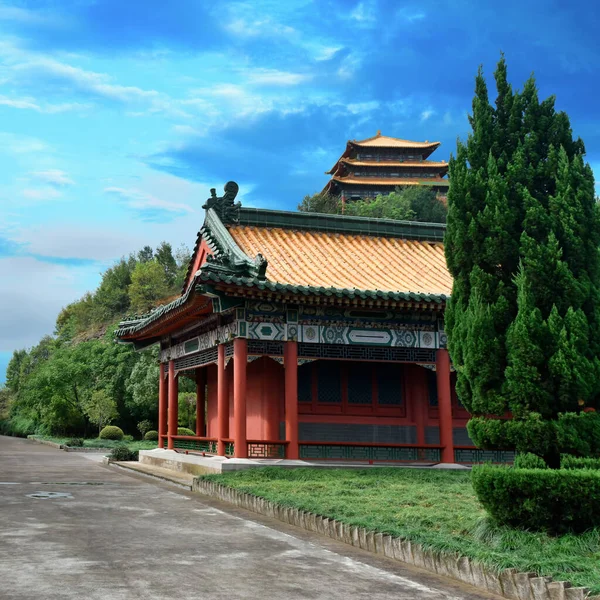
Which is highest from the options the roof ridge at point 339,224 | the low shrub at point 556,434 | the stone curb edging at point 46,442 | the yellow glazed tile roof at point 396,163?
the yellow glazed tile roof at point 396,163

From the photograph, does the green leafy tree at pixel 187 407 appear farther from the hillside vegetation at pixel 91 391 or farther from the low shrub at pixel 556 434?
the low shrub at pixel 556 434

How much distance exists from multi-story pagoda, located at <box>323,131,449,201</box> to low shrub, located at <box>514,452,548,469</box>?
73.1 m

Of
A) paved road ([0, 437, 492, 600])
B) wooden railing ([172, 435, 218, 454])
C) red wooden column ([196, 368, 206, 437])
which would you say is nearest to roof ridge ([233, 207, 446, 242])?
red wooden column ([196, 368, 206, 437])


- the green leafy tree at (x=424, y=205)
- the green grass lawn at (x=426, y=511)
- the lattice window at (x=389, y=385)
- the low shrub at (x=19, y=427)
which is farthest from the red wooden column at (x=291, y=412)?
the green leafy tree at (x=424, y=205)

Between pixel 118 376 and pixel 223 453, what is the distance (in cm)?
3120

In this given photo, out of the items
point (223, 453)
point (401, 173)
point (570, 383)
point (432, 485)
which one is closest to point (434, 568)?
point (570, 383)

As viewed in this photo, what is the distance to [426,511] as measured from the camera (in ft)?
31.6

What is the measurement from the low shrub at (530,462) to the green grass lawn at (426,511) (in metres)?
0.75

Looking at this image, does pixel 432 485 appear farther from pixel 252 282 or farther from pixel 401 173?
pixel 401 173

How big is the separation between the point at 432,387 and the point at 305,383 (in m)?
3.56

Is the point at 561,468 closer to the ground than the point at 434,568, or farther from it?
farther from it

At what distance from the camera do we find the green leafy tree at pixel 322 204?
77812 mm

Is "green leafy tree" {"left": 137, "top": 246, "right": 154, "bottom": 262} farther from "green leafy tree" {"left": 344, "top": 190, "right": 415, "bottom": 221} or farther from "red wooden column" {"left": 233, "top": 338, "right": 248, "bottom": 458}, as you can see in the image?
"red wooden column" {"left": 233, "top": 338, "right": 248, "bottom": 458}

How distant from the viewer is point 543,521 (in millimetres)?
7738
